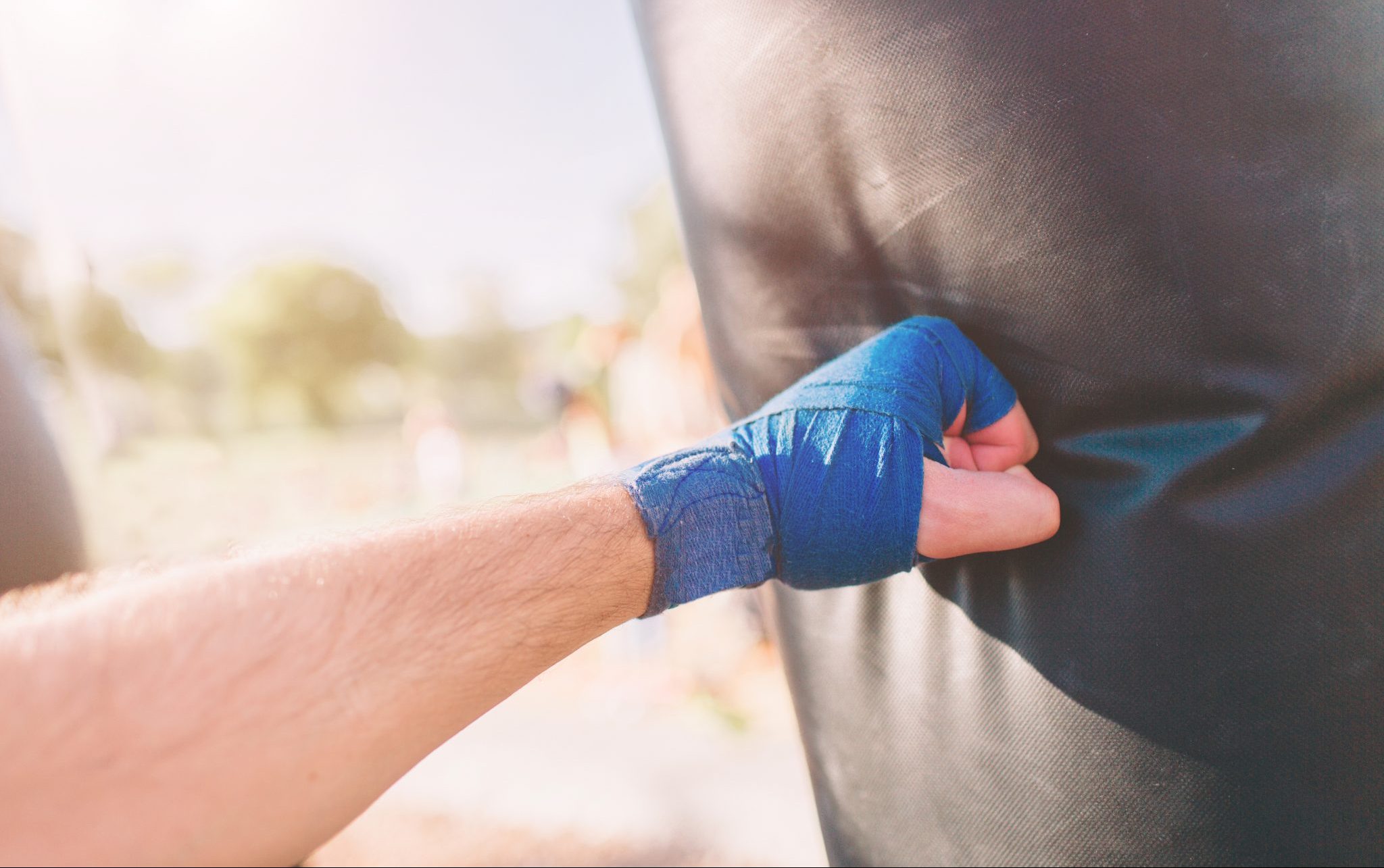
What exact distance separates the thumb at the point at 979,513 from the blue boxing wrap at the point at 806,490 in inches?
1.3

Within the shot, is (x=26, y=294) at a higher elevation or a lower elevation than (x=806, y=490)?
higher

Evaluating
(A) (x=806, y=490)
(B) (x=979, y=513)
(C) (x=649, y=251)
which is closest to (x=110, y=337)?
(C) (x=649, y=251)

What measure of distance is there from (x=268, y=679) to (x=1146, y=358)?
2.99 ft

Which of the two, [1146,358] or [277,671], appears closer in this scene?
[277,671]

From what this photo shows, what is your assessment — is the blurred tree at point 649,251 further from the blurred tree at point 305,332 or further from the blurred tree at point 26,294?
the blurred tree at point 26,294

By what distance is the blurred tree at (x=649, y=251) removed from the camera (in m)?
24.1

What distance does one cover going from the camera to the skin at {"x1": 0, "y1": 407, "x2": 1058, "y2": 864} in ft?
1.65

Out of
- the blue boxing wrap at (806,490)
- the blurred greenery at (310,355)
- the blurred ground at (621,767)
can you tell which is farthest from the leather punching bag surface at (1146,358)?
the blurred greenery at (310,355)

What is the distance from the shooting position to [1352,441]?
29.0 inches

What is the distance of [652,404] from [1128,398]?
3226 millimetres

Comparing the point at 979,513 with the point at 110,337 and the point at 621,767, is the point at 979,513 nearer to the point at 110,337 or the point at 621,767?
the point at 621,767

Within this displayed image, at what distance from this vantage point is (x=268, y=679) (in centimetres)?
54

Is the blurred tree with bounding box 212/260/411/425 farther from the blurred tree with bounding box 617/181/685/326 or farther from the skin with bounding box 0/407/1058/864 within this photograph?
the skin with bounding box 0/407/1058/864

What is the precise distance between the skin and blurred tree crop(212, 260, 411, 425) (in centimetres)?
2621
